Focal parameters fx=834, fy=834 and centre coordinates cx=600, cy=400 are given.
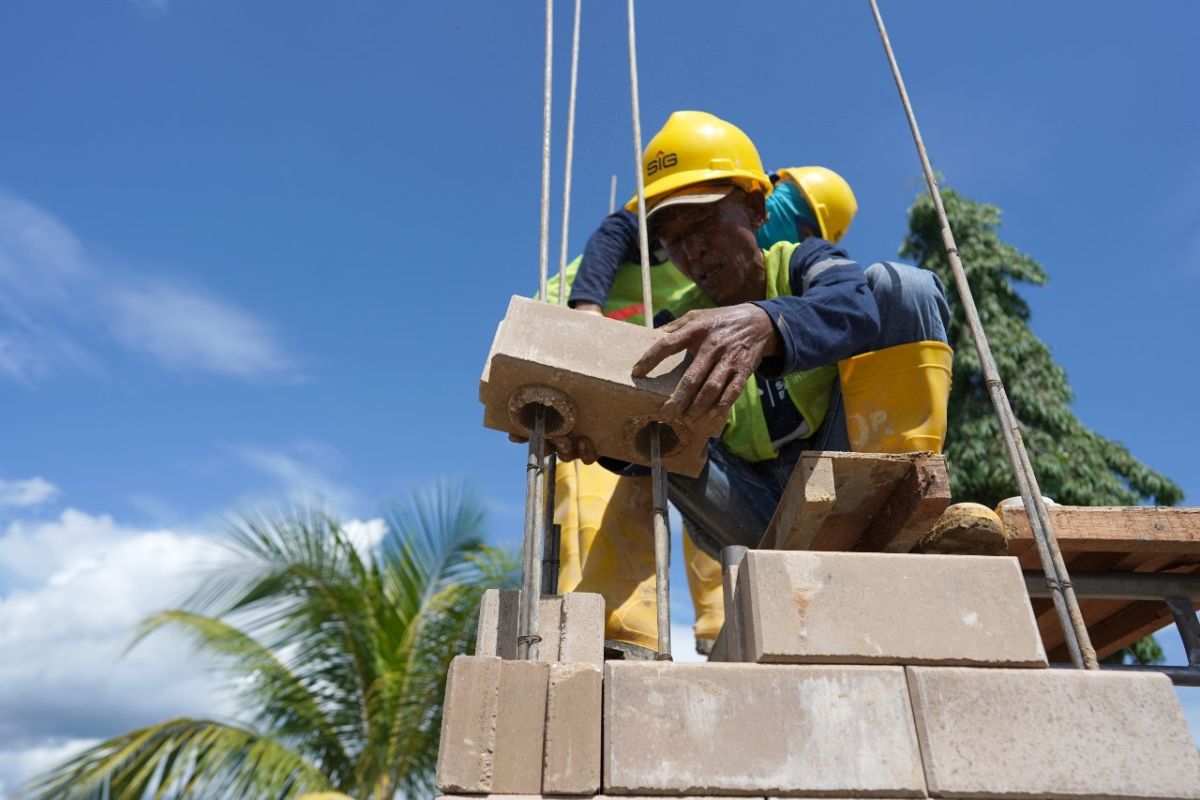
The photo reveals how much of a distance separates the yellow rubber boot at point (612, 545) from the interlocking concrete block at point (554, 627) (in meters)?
0.96

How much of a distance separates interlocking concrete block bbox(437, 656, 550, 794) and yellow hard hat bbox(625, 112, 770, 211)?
228cm

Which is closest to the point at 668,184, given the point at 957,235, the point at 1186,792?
the point at 1186,792

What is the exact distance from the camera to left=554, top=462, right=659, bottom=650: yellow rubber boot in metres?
3.17

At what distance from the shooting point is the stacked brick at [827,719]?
1.67 meters

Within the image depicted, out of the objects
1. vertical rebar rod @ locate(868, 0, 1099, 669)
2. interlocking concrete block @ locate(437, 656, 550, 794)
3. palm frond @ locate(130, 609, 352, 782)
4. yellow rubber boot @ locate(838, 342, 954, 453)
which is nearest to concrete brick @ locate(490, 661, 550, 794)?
interlocking concrete block @ locate(437, 656, 550, 794)

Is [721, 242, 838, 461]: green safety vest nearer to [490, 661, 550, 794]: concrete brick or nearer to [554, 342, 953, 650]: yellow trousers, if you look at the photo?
[554, 342, 953, 650]: yellow trousers

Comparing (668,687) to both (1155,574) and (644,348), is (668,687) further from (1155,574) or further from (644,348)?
(1155,574)

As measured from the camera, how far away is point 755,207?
12.0 feet

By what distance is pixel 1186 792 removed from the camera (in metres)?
1.67

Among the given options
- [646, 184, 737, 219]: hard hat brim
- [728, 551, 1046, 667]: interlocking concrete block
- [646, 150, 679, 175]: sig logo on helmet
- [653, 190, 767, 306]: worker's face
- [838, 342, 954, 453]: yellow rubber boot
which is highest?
[646, 150, 679, 175]: sig logo on helmet

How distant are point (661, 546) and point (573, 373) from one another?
0.50 metres

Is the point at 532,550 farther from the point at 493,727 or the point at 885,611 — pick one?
the point at 885,611

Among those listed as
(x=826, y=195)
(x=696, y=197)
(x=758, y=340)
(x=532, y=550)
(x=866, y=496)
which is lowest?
(x=532, y=550)

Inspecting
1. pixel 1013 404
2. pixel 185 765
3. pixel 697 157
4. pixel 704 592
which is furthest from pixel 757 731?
pixel 1013 404
